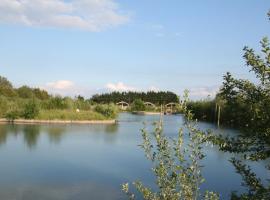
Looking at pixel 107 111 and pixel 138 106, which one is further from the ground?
pixel 138 106

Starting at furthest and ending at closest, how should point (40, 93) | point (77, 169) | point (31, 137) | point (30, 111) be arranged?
point (40, 93) < point (30, 111) < point (31, 137) < point (77, 169)

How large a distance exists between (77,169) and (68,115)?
19899mm

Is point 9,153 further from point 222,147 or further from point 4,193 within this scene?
point 222,147

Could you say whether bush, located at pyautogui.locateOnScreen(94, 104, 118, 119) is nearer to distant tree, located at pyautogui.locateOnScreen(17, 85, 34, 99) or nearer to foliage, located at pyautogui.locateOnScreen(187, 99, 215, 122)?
foliage, located at pyautogui.locateOnScreen(187, 99, 215, 122)

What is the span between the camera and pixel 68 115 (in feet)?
106

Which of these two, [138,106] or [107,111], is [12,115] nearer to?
[107,111]

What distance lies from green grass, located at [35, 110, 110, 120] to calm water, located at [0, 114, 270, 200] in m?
10.3

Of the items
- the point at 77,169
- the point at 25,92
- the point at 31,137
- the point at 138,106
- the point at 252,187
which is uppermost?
the point at 25,92

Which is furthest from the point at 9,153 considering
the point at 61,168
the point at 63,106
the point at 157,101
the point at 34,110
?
the point at 157,101

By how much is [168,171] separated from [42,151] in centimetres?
1384

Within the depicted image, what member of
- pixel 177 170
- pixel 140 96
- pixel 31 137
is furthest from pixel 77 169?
pixel 140 96

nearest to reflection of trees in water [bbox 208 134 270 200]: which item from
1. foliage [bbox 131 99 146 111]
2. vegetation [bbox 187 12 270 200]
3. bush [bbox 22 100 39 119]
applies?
vegetation [bbox 187 12 270 200]

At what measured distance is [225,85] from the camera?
328 centimetres

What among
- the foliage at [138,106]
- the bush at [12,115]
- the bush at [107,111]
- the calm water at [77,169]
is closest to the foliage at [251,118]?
the calm water at [77,169]
